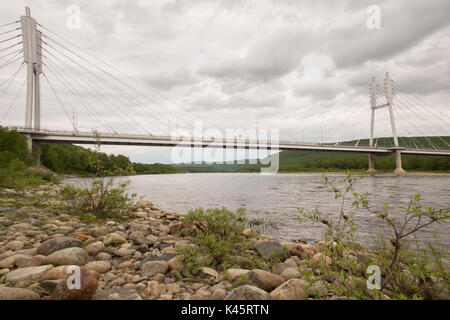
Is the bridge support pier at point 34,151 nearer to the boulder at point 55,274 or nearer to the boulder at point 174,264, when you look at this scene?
the boulder at point 55,274

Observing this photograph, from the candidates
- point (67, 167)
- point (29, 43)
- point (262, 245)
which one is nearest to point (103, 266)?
point (262, 245)

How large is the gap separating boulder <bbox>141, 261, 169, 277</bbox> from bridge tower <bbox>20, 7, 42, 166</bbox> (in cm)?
3439

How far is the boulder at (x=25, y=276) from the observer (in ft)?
8.48

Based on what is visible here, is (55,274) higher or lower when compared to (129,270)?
higher

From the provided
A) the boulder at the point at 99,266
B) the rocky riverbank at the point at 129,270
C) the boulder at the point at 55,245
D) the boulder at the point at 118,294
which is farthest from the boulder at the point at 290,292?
the boulder at the point at 55,245

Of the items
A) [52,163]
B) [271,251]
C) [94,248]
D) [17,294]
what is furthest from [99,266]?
[52,163]

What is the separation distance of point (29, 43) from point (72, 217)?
32.2 meters

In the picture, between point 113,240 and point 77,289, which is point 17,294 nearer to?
point 77,289

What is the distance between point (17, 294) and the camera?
2.24 meters

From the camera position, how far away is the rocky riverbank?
Answer: 2.45 m

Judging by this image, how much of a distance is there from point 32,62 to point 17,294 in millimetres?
35228

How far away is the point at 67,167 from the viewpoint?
158ft

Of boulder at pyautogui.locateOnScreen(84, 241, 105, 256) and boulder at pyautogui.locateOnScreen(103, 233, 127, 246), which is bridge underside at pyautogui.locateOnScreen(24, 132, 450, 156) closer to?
boulder at pyautogui.locateOnScreen(103, 233, 127, 246)

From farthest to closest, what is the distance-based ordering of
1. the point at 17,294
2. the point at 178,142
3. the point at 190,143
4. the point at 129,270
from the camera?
1. the point at 190,143
2. the point at 178,142
3. the point at 129,270
4. the point at 17,294
